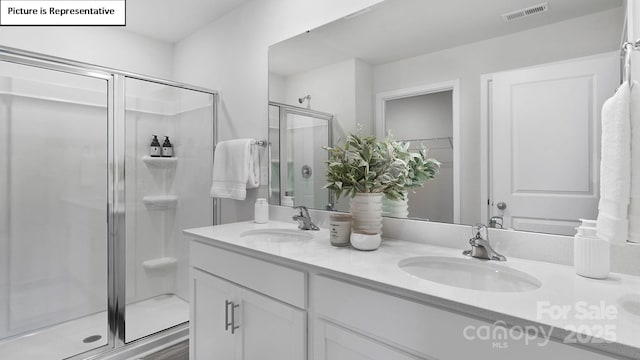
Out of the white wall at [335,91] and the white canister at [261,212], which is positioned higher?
the white wall at [335,91]

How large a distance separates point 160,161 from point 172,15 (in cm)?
111

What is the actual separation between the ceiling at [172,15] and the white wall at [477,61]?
1.48m

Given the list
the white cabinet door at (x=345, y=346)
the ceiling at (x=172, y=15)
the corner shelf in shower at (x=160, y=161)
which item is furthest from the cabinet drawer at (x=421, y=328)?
the ceiling at (x=172, y=15)

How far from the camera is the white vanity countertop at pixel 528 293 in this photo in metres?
0.61

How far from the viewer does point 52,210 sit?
2.16 m

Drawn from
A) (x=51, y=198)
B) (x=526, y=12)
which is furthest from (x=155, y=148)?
(x=526, y=12)

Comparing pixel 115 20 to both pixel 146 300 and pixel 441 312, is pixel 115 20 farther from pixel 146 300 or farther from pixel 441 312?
pixel 441 312

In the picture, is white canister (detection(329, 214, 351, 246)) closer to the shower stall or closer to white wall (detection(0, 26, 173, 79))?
the shower stall

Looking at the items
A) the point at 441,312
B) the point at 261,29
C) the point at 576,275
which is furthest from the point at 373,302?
the point at 261,29

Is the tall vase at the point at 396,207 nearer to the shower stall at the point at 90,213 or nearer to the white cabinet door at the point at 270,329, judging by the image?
the white cabinet door at the point at 270,329

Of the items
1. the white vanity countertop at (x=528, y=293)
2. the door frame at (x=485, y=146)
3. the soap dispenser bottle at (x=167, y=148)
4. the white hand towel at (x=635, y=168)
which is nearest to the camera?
the white vanity countertop at (x=528, y=293)

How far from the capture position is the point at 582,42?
102cm

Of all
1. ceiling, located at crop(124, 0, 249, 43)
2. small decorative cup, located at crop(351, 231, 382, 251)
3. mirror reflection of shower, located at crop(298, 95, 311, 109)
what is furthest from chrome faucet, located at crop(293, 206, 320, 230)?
ceiling, located at crop(124, 0, 249, 43)

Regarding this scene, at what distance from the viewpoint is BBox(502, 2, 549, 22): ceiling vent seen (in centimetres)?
108
